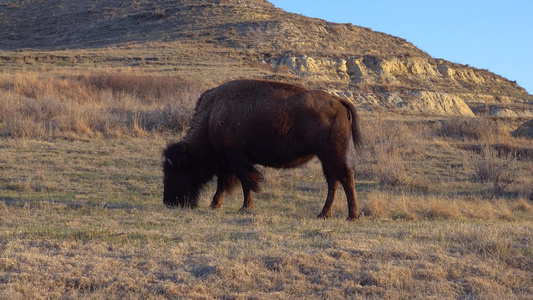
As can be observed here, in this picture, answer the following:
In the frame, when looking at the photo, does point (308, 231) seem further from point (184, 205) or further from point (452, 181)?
point (452, 181)

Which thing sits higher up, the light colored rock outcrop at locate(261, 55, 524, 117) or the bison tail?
the light colored rock outcrop at locate(261, 55, 524, 117)

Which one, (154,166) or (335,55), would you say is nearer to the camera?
(154,166)

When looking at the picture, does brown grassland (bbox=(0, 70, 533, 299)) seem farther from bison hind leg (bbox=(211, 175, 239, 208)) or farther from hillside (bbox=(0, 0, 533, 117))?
hillside (bbox=(0, 0, 533, 117))

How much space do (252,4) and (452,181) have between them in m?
45.3

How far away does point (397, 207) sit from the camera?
980cm

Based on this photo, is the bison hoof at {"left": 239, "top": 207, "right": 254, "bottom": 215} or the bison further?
the bison hoof at {"left": 239, "top": 207, "right": 254, "bottom": 215}

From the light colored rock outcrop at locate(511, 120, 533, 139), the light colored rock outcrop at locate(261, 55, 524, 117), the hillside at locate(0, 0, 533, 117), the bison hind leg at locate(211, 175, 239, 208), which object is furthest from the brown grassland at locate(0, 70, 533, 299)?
the light colored rock outcrop at locate(261, 55, 524, 117)

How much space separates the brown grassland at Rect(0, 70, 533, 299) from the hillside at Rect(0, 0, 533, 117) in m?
12.6

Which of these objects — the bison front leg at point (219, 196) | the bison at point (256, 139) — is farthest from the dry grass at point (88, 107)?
the bison front leg at point (219, 196)

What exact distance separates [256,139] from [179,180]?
165 cm

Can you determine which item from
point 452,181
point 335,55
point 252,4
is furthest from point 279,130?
point 252,4

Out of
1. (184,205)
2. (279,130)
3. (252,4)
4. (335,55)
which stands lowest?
(184,205)

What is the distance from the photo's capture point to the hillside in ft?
110

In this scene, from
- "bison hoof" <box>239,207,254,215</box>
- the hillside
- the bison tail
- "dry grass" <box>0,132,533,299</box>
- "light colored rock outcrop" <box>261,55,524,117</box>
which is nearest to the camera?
"dry grass" <box>0,132,533,299</box>
